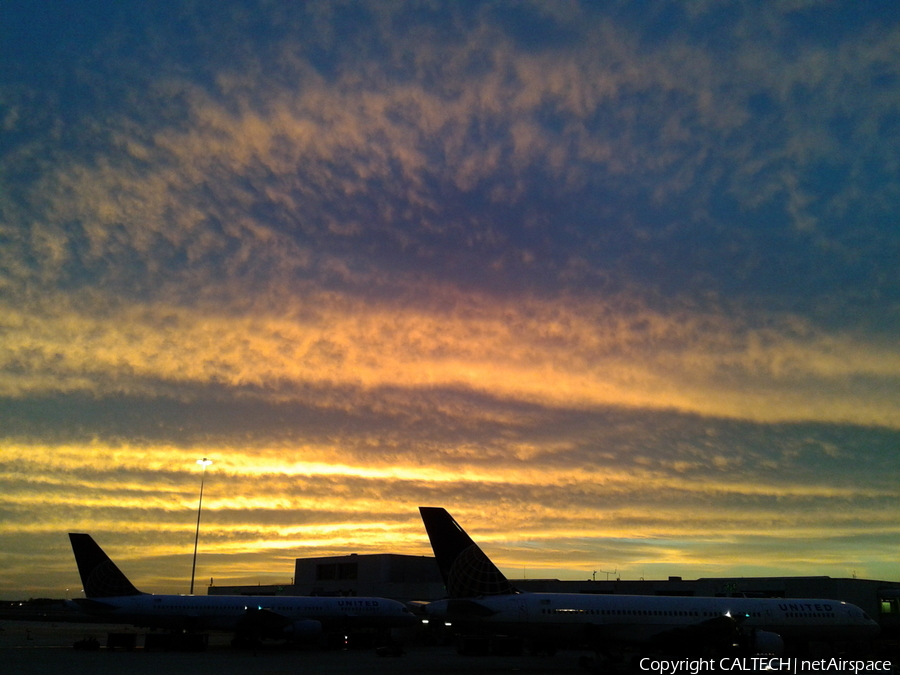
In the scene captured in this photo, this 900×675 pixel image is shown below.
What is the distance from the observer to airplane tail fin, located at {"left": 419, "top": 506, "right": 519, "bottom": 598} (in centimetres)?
4681

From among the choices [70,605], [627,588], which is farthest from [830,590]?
[70,605]

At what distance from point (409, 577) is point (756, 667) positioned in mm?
50883

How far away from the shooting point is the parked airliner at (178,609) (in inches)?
2394

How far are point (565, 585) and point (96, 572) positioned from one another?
5311cm

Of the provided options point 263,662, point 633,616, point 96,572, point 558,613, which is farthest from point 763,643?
point 96,572

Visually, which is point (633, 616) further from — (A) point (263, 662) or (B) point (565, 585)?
(B) point (565, 585)

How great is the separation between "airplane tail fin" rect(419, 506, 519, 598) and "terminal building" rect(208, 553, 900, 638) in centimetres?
4351

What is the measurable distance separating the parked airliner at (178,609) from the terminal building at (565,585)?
27226mm

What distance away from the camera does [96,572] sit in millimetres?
62625

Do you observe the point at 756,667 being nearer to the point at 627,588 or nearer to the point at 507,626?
the point at 507,626

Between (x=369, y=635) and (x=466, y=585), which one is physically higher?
(x=466, y=585)

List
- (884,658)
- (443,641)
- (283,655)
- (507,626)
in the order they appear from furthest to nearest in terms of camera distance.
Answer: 1. (443,641)
2. (884,658)
3. (283,655)
4. (507,626)

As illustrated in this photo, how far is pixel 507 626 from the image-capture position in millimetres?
45219

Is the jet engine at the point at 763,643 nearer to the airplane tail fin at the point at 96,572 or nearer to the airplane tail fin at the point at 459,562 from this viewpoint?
the airplane tail fin at the point at 459,562
